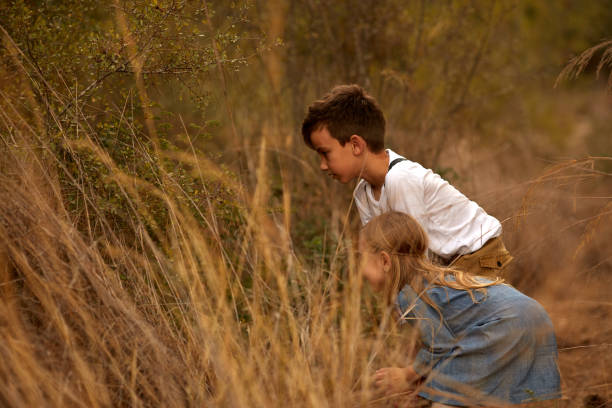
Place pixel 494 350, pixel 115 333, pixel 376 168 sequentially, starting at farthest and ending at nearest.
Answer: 1. pixel 376 168
2. pixel 494 350
3. pixel 115 333

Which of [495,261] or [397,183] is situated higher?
[397,183]

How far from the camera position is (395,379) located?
227 cm

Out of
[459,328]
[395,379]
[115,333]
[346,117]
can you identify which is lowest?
[395,379]

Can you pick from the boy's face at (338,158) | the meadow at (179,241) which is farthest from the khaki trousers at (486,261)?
Answer: the boy's face at (338,158)

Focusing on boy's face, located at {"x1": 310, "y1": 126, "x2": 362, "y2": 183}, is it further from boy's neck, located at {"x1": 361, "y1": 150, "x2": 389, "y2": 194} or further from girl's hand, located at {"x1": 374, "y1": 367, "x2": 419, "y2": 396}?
girl's hand, located at {"x1": 374, "y1": 367, "x2": 419, "y2": 396}

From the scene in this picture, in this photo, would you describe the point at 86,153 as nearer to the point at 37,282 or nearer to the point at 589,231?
the point at 37,282

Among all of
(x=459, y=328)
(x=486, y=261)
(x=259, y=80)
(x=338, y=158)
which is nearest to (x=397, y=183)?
(x=338, y=158)

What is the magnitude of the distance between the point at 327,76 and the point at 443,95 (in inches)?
44.2

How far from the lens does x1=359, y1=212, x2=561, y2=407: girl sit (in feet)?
7.23

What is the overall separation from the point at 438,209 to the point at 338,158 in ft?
1.62

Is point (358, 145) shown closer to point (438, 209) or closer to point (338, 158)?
point (338, 158)

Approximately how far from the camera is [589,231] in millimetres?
2285

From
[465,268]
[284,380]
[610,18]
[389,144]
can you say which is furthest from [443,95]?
[610,18]

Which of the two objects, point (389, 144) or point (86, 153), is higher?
point (86, 153)
